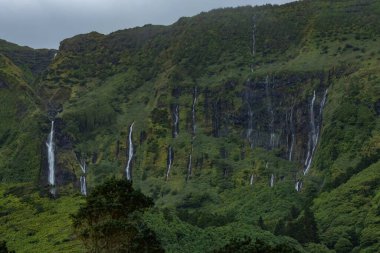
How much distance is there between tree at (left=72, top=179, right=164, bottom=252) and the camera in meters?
44.0

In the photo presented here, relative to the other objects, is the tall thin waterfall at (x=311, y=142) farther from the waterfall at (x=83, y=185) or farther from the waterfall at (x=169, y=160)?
the waterfall at (x=83, y=185)

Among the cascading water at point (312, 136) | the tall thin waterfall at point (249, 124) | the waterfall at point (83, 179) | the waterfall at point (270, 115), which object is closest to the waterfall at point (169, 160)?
the tall thin waterfall at point (249, 124)

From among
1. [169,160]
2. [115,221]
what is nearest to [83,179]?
[169,160]

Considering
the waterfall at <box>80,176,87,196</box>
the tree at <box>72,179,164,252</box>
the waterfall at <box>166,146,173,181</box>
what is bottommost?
the waterfall at <box>80,176,87,196</box>

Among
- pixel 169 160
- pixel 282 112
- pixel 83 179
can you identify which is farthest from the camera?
pixel 83 179

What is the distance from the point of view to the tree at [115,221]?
44022mm

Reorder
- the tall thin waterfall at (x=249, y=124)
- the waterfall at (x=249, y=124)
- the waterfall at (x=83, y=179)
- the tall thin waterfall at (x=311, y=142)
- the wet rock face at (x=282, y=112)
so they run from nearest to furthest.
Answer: the tall thin waterfall at (x=311, y=142) < the wet rock face at (x=282, y=112) < the waterfall at (x=83, y=179) < the tall thin waterfall at (x=249, y=124) < the waterfall at (x=249, y=124)

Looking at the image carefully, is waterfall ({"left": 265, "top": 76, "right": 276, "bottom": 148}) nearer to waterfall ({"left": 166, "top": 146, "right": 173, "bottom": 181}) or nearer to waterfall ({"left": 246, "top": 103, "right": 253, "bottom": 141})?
waterfall ({"left": 246, "top": 103, "right": 253, "bottom": 141})

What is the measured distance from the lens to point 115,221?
144ft

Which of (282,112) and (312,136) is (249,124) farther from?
(312,136)

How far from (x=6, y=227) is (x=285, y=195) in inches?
2694

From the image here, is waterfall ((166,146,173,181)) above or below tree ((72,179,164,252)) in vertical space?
below

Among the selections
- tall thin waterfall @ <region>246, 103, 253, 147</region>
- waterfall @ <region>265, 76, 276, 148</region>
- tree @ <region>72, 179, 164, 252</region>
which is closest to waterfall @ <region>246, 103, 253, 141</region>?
tall thin waterfall @ <region>246, 103, 253, 147</region>

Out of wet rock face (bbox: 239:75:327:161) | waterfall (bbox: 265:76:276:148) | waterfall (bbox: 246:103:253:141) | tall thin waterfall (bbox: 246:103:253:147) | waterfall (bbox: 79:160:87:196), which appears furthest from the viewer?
waterfall (bbox: 246:103:253:141)
